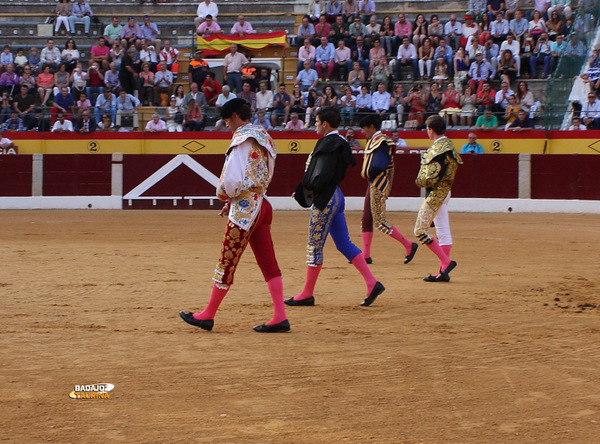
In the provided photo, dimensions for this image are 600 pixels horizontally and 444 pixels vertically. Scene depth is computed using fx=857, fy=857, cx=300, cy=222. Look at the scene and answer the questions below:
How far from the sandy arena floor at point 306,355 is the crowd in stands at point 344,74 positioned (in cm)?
919

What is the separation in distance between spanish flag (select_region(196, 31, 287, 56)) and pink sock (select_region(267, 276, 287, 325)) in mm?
16671

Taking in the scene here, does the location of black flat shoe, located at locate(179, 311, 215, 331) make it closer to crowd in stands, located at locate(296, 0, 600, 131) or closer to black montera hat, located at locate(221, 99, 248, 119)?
black montera hat, located at locate(221, 99, 248, 119)

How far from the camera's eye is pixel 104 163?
698 inches

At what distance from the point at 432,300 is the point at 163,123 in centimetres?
1314

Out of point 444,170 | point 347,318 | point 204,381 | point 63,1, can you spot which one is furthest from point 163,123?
point 204,381

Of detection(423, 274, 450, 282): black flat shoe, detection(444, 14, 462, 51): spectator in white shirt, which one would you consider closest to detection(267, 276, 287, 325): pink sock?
detection(423, 274, 450, 282): black flat shoe

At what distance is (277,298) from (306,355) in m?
0.68

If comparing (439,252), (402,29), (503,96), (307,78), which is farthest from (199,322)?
(402,29)

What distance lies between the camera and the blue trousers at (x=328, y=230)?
6.51 metres

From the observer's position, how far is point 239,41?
2172 centimetres

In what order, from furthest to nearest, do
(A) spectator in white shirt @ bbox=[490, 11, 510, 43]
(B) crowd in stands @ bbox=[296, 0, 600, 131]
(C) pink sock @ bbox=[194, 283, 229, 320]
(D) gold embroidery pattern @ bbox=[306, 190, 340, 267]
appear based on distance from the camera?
(A) spectator in white shirt @ bbox=[490, 11, 510, 43], (B) crowd in stands @ bbox=[296, 0, 600, 131], (D) gold embroidery pattern @ bbox=[306, 190, 340, 267], (C) pink sock @ bbox=[194, 283, 229, 320]

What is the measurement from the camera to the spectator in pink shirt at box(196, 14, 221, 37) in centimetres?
2206

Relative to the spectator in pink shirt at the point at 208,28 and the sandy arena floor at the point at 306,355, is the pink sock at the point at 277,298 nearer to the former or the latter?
the sandy arena floor at the point at 306,355

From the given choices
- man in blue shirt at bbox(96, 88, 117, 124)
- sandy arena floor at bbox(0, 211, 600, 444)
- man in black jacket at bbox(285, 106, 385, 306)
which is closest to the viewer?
sandy arena floor at bbox(0, 211, 600, 444)
